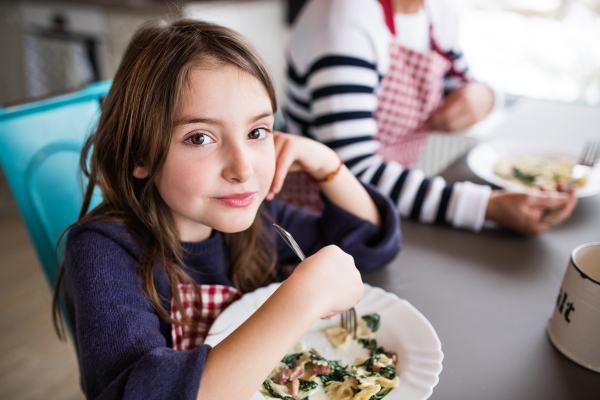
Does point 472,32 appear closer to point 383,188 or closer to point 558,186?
point 558,186

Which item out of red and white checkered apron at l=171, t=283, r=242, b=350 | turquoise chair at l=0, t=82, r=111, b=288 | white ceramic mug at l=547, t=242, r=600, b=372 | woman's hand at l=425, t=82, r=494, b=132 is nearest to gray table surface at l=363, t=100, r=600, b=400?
white ceramic mug at l=547, t=242, r=600, b=372

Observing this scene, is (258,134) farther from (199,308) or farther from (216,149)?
(199,308)

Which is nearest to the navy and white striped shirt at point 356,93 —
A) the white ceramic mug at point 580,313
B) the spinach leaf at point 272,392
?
the white ceramic mug at point 580,313

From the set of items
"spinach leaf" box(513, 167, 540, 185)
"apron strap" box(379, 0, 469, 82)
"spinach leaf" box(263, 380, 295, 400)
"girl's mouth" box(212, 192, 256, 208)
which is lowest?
"spinach leaf" box(263, 380, 295, 400)

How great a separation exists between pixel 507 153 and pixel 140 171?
3.59ft

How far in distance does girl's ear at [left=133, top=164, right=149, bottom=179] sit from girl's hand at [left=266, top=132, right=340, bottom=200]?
209 millimetres

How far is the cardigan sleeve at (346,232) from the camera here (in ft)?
2.74

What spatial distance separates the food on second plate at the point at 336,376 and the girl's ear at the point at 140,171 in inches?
13.6

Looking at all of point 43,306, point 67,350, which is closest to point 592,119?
point 67,350

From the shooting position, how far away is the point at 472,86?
59.2 inches

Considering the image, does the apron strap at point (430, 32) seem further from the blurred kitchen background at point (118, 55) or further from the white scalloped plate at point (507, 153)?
the blurred kitchen background at point (118, 55)

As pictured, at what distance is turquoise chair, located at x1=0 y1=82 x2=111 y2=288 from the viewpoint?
33.2 inches

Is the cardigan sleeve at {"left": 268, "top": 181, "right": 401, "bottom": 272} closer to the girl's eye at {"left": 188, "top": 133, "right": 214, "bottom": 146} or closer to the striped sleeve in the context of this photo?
the striped sleeve

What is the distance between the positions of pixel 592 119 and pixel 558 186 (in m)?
0.68
